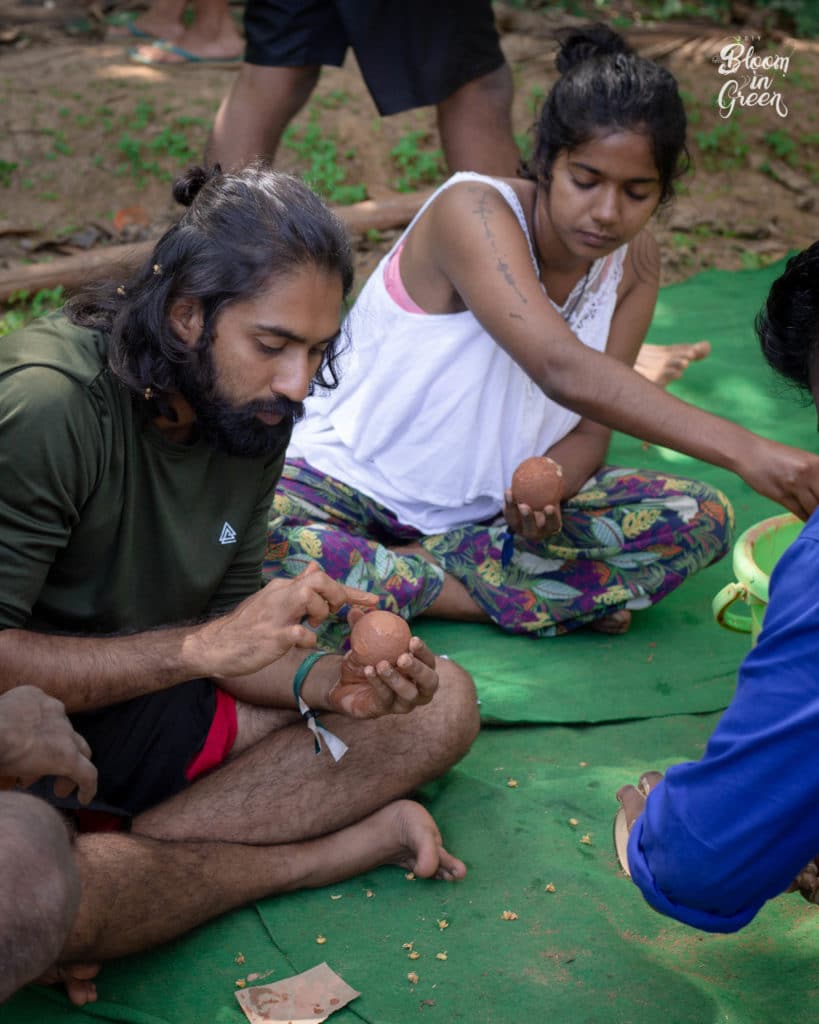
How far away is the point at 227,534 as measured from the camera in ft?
8.67

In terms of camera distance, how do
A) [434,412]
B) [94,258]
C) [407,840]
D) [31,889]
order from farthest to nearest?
[94,258], [434,412], [407,840], [31,889]

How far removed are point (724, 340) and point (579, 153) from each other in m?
2.57

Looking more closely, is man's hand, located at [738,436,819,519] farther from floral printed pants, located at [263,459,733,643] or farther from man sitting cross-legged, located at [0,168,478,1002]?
floral printed pants, located at [263,459,733,643]

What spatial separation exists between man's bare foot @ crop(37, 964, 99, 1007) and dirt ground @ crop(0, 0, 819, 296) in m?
4.24

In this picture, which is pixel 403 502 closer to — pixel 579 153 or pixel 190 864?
pixel 579 153

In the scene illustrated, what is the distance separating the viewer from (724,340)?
18.3ft

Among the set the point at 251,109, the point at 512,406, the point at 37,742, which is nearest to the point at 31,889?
the point at 37,742

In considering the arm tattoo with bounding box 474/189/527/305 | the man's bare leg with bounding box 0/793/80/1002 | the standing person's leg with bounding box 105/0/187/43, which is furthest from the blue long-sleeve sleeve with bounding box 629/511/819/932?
the standing person's leg with bounding box 105/0/187/43

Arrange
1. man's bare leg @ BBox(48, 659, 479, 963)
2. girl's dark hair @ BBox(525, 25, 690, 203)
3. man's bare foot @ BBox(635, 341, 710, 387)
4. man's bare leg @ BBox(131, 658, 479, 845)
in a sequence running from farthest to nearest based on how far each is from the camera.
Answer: man's bare foot @ BBox(635, 341, 710, 387), girl's dark hair @ BBox(525, 25, 690, 203), man's bare leg @ BBox(131, 658, 479, 845), man's bare leg @ BBox(48, 659, 479, 963)

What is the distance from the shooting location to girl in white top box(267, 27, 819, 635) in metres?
3.21

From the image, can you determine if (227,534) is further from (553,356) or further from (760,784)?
(760,784)

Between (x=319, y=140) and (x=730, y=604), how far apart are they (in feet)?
15.7

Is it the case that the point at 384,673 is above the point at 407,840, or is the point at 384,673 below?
above

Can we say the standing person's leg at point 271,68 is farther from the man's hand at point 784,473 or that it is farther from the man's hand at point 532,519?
the man's hand at point 784,473
